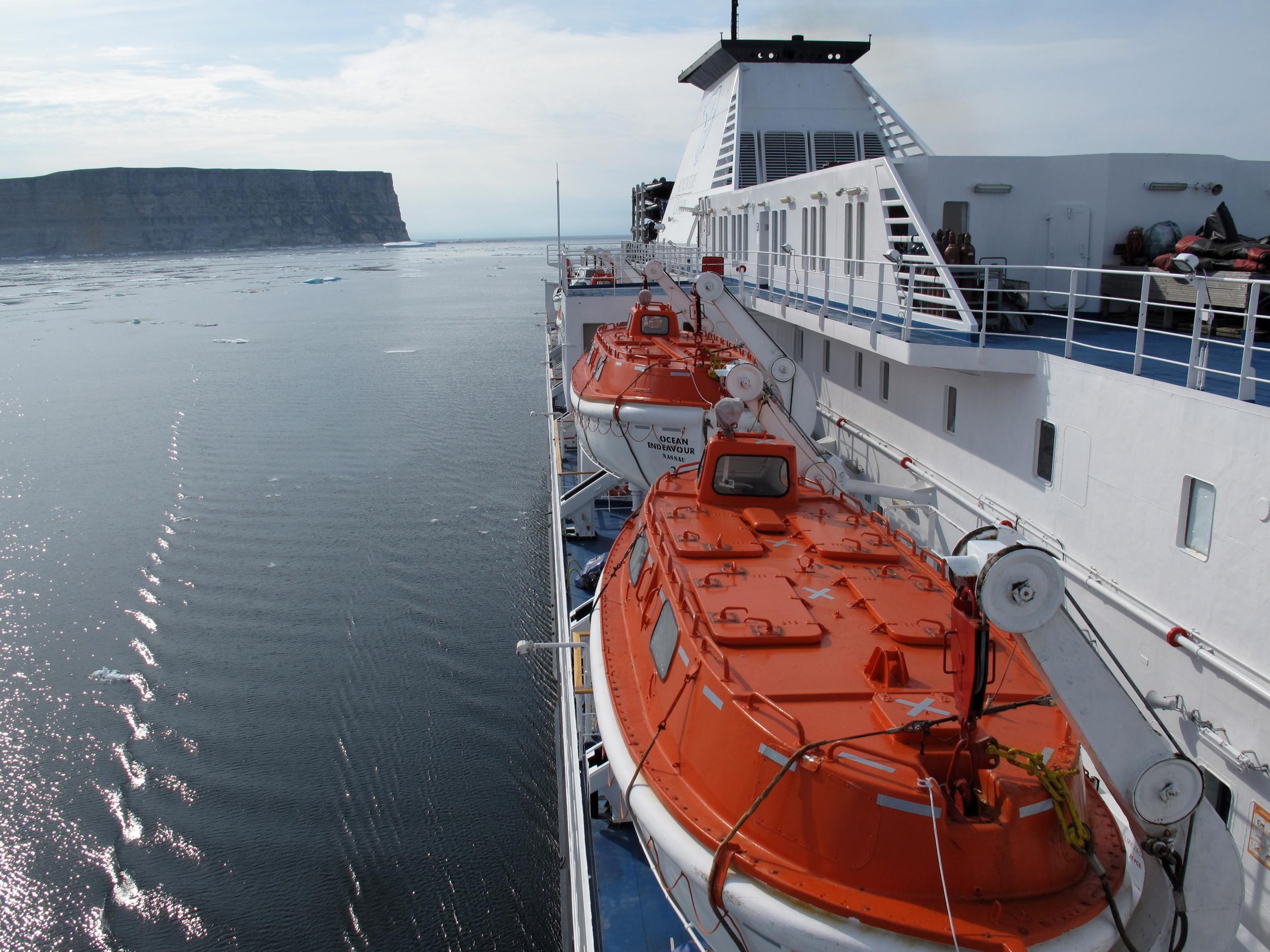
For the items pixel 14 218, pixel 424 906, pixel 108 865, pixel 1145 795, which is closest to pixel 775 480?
pixel 1145 795

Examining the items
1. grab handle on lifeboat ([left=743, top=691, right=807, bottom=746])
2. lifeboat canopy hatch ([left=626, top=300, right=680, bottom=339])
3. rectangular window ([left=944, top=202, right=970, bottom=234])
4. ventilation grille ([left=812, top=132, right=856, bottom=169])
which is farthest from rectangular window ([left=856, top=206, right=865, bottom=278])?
ventilation grille ([left=812, top=132, right=856, bottom=169])

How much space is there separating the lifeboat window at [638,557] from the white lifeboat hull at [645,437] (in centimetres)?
480

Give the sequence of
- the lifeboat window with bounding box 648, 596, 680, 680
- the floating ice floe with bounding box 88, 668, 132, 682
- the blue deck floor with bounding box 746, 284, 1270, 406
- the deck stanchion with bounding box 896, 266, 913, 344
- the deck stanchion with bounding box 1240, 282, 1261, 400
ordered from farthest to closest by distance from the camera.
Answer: the floating ice floe with bounding box 88, 668, 132, 682 → the deck stanchion with bounding box 896, 266, 913, 344 → the blue deck floor with bounding box 746, 284, 1270, 406 → the lifeboat window with bounding box 648, 596, 680, 680 → the deck stanchion with bounding box 1240, 282, 1261, 400

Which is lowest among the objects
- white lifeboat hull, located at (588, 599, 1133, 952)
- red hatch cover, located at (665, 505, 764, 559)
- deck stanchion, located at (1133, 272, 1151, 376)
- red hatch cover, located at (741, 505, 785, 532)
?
white lifeboat hull, located at (588, 599, 1133, 952)

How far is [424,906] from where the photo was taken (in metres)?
8.84

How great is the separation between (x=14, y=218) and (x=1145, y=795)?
178184 mm

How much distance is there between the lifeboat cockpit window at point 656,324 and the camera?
1608 centimetres

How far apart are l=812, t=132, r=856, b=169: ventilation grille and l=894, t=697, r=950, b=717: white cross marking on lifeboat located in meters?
19.7

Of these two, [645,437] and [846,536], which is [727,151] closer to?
[645,437]

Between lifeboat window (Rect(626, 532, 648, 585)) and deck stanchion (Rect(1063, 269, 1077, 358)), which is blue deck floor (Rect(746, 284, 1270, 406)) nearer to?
deck stanchion (Rect(1063, 269, 1077, 358))

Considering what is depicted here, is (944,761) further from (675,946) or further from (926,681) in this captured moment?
(675,946)

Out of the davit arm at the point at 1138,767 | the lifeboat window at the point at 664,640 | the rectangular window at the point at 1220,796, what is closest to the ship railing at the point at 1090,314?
the rectangular window at the point at 1220,796

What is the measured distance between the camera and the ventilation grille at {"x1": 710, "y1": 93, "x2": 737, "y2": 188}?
22000 mm

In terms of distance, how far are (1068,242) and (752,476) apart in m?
5.66
